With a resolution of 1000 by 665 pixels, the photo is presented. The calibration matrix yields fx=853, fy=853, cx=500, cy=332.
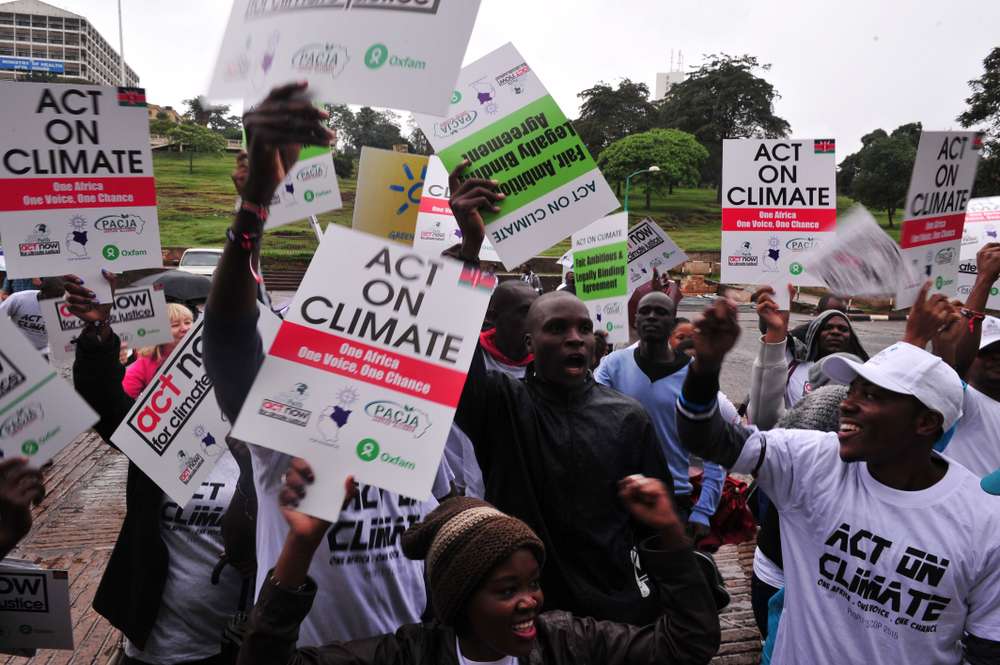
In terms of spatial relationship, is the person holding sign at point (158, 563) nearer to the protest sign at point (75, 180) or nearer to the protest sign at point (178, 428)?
the protest sign at point (178, 428)

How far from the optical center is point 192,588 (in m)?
3.13

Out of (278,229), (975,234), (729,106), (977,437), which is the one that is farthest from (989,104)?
(729,106)

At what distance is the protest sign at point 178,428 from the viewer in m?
3.13

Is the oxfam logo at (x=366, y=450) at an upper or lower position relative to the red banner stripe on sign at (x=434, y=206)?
lower

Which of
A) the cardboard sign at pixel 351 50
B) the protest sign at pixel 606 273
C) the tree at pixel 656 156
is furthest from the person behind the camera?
the tree at pixel 656 156

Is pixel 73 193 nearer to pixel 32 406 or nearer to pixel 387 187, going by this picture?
Answer: pixel 387 187

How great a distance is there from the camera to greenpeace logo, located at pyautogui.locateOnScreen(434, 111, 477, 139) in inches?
134

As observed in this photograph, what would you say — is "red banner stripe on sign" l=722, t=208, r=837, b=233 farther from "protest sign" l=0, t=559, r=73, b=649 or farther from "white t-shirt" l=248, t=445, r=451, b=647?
"protest sign" l=0, t=559, r=73, b=649

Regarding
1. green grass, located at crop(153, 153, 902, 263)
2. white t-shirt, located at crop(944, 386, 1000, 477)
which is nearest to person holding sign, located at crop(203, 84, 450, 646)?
white t-shirt, located at crop(944, 386, 1000, 477)

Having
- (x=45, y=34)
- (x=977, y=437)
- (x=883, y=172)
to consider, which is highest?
(x=45, y=34)

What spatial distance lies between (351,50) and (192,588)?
2025 mm

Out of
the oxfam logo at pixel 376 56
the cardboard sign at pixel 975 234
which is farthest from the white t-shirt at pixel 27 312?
the cardboard sign at pixel 975 234

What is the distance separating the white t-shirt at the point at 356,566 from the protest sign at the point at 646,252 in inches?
213

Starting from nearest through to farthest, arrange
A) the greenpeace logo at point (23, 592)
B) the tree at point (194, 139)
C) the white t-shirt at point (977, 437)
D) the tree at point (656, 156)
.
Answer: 1. the greenpeace logo at point (23, 592)
2. the white t-shirt at point (977, 437)
3. the tree at point (656, 156)
4. the tree at point (194, 139)
